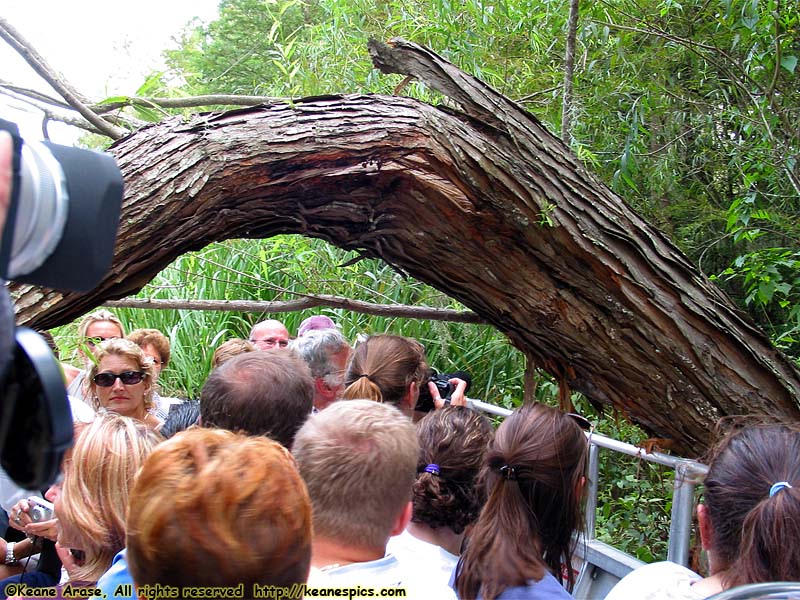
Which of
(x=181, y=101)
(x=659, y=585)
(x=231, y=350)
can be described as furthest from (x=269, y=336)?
(x=659, y=585)

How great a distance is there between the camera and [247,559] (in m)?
1.26

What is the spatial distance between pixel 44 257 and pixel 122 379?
7.98 ft

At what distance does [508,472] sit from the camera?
2123mm

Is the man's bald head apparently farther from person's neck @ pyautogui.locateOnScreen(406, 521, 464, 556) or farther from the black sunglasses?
person's neck @ pyautogui.locateOnScreen(406, 521, 464, 556)

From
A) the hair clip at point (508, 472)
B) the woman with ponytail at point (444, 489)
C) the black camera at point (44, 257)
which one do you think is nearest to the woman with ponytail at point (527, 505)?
the hair clip at point (508, 472)

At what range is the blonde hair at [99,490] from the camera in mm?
1975

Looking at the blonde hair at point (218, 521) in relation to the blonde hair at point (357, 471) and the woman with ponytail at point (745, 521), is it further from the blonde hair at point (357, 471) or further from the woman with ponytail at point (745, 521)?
the woman with ponytail at point (745, 521)

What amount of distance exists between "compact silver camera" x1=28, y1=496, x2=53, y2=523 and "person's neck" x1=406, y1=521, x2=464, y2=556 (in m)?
1.09

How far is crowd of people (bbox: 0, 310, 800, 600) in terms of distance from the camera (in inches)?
50.9

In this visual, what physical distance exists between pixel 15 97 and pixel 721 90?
3.63 meters

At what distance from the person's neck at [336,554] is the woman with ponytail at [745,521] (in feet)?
2.04

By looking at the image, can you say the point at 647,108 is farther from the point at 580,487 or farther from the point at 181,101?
the point at 580,487

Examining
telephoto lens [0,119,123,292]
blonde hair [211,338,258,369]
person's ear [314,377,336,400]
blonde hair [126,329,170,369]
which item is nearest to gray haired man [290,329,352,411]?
person's ear [314,377,336,400]

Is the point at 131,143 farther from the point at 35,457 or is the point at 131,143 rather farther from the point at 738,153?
the point at 738,153
